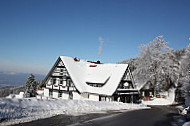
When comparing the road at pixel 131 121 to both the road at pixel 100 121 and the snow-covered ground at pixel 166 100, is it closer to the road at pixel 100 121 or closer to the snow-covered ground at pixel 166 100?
the road at pixel 100 121

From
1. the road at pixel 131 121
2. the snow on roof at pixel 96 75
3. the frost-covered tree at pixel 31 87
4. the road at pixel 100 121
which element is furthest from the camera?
the frost-covered tree at pixel 31 87

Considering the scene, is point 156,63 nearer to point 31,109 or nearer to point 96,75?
point 96,75

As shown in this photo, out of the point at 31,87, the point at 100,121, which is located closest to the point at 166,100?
the point at 100,121

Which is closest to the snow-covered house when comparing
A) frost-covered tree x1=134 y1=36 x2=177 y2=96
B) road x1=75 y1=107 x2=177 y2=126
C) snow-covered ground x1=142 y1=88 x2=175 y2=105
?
snow-covered ground x1=142 y1=88 x2=175 y2=105

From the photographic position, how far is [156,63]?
3934 centimetres

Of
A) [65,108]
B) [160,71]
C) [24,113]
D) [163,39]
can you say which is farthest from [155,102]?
[24,113]

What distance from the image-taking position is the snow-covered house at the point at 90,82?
29.6m

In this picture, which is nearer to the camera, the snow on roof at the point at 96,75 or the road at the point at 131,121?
the road at the point at 131,121

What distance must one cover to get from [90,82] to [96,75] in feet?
7.63

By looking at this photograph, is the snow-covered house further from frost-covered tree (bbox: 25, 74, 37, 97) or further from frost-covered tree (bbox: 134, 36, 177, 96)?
frost-covered tree (bbox: 25, 74, 37, 97)

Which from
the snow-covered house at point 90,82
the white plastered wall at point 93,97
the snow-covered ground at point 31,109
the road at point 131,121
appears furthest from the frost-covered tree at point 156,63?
the snow-covered ground at point 31,109

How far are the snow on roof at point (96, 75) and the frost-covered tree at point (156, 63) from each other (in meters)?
10.4

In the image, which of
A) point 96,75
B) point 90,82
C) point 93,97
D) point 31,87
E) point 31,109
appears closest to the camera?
point 31,109

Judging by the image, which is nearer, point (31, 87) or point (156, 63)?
point (156, 63)
